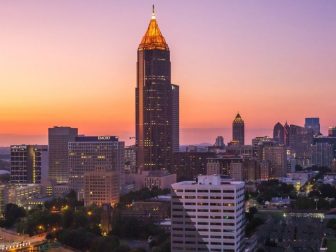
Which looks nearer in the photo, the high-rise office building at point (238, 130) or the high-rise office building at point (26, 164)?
the high-rise office building at point (26, 164)

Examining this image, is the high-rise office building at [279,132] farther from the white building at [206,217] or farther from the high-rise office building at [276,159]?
the white building at [206,217]

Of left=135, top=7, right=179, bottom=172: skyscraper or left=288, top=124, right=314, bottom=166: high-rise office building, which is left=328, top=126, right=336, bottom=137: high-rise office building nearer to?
left=288, top=124, right=314, bottom=166: high-rise office building

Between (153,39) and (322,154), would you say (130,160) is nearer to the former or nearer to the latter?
(153,39)

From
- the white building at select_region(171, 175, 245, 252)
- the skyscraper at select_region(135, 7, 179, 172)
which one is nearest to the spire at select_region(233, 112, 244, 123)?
the skyscraper at select_region(135, 7, 179, 172)

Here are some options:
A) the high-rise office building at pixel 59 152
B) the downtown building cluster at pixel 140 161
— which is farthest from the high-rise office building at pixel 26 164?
the high-rise office building at pixel 59 152

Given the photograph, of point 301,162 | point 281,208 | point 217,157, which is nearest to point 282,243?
point 281,208


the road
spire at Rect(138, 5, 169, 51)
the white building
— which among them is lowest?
the road
